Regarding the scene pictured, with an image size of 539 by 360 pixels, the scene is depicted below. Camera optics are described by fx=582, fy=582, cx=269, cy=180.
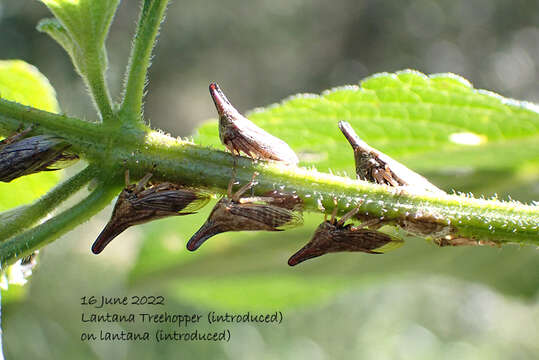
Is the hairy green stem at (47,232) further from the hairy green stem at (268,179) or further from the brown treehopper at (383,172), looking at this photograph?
the brown treehopper at (383,172)

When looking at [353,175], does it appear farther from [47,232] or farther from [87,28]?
[47,232]

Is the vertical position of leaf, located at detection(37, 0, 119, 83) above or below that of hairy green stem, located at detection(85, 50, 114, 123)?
above

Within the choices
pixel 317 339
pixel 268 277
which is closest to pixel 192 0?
pixel 317 339

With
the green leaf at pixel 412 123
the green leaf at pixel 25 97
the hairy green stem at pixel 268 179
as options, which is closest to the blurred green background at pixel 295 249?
the green leaf at pixel 25 97

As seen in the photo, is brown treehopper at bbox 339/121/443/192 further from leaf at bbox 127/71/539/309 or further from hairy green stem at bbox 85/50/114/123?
hairy green stem at bbox 85/50/114/123

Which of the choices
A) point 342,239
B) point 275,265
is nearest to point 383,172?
point 342,239

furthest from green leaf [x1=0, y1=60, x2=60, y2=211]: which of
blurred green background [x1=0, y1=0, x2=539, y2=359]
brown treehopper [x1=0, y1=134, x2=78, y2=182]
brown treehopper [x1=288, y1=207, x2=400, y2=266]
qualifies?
brown treehopper [x1=288, y1=207, x2=400, y2=266]

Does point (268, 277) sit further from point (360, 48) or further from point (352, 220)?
point (360, 48)

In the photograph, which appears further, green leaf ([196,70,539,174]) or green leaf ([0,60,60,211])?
green leaf ([0,60,60,211])
